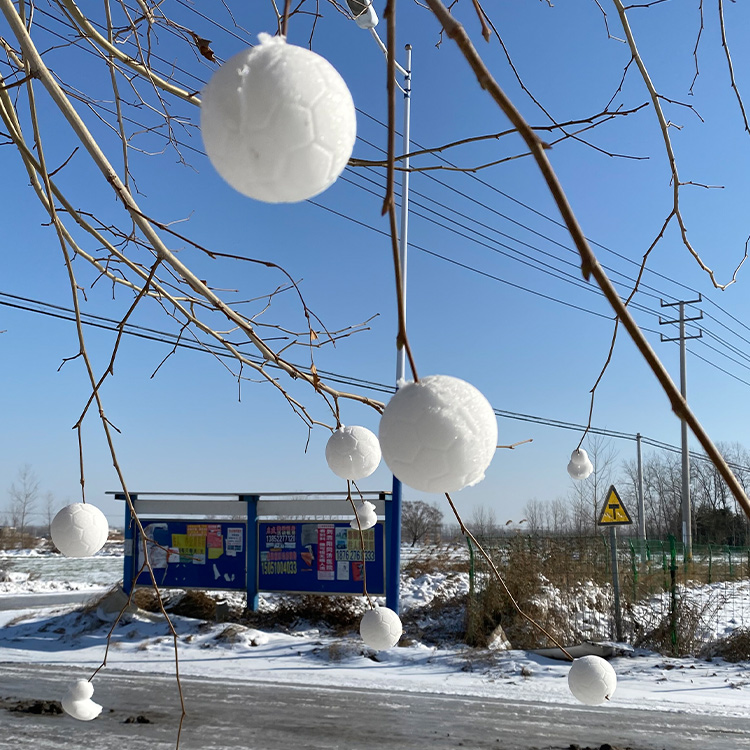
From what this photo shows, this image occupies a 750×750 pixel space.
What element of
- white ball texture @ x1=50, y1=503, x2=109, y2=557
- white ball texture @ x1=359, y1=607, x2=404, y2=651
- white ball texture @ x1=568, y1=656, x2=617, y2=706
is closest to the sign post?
white ball texture @ x1=359, y1=607, x2=404, y2=651

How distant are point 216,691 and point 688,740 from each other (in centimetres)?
417

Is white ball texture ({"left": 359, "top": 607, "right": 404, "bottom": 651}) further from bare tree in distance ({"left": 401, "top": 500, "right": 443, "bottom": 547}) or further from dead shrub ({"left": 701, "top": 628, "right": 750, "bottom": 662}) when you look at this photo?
bare tree in distance ({"left": 401, "top": 500, "right": 443, "bottom": 547})

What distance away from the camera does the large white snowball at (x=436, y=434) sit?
2.20 feet

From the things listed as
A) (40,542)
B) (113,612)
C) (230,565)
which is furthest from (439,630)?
(40,542)

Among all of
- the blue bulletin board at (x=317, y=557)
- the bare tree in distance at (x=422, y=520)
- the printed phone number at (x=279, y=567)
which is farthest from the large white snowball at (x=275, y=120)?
the bare tree in distance at (x=422, y=520)

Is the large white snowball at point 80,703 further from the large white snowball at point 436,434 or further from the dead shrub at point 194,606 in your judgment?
the dead shrub at point 194,606

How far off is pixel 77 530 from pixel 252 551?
8.49m

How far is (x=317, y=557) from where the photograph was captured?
9312 millimetres

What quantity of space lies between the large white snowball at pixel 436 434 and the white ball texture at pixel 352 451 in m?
0.67

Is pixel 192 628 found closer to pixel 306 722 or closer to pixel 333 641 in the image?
pixel 333 641

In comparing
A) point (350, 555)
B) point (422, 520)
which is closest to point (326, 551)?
point (350, 555)

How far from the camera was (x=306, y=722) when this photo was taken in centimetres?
562

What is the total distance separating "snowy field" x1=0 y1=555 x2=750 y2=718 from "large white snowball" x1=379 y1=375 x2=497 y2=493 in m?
6.57

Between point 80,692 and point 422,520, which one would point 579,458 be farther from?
point 422,520
